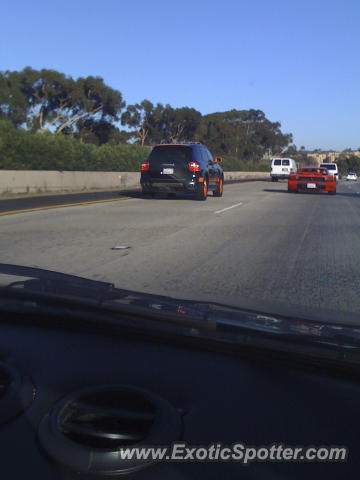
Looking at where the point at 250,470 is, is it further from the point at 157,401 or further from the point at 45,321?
the point at 45,321

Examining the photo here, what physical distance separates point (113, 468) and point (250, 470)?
40 centimetres

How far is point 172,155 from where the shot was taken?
17188 millimetres

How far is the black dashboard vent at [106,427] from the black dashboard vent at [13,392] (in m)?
0.12

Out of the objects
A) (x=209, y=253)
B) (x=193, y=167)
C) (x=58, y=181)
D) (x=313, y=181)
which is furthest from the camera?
(x=313, y=181)

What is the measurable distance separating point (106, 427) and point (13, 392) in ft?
1.30

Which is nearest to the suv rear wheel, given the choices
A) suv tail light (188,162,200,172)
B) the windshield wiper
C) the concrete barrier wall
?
suv tail light (188,162,200,172)

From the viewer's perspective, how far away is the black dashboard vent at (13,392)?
64.1 inches

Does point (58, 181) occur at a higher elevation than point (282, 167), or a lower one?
lower

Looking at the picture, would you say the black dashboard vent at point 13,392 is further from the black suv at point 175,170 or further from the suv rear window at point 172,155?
the suv rear window at point 172,155

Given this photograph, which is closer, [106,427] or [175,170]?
[106,427]

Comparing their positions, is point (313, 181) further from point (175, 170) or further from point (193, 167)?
point (175, 170)

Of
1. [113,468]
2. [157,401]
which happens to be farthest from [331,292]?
[113,468]

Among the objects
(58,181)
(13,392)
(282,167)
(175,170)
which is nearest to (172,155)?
(175,170)

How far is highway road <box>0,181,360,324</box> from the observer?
5035mm
